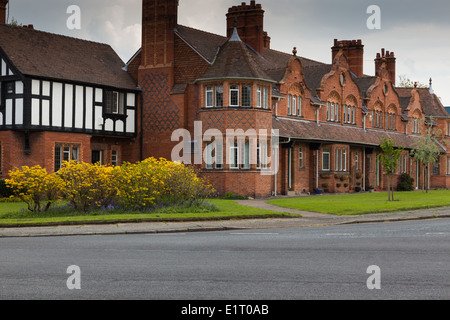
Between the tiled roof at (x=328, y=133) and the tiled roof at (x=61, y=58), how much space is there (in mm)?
10586

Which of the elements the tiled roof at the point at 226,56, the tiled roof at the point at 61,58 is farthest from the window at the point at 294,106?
the tiled roof at the point at 61,58

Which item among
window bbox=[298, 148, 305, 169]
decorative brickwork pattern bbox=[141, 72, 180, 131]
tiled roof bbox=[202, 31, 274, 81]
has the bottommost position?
window bbox=[298, 148, 305, 169]

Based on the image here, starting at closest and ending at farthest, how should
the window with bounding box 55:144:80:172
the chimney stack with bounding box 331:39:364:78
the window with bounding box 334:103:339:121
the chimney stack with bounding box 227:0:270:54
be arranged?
the window with bounding box 55:144:80:172 < the chimney stack with bounding box 227:0:270:54 < the window with bounding box 334:103:339:121 < the chimney stack with bounding box 331:39:364:78

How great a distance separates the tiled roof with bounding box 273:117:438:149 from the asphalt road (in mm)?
22409

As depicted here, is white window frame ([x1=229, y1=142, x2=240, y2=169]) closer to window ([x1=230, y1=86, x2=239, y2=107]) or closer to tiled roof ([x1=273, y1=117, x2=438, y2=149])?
window ([x1=230, y1=86, x2=239, y2=107])

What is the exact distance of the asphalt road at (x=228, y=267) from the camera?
28.6ft

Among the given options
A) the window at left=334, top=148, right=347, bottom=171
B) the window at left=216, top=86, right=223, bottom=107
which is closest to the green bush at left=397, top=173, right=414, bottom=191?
the window at left=334, top=148, right=347, bottom=171

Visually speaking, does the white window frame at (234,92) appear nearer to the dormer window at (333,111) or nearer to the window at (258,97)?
the window at (258,97)

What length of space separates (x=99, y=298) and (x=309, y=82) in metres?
38.6

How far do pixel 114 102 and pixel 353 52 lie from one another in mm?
24002

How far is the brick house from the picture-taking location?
3409 centimetres

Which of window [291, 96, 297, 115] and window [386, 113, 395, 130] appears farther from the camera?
window [386, 113, 395, 130]

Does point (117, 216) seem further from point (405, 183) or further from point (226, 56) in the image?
point (405, 183)

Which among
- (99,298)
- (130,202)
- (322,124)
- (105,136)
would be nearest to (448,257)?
(99,298)
